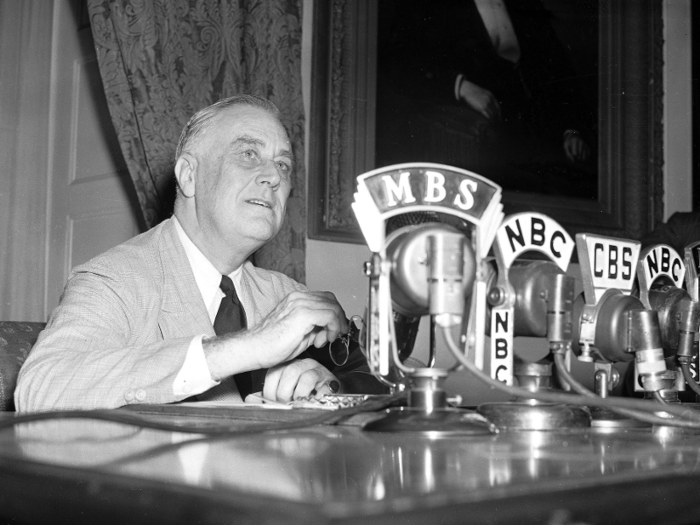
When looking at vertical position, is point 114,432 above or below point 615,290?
below

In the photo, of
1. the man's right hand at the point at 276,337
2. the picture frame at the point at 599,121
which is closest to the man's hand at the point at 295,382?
the man's right hand at the point at 276,337

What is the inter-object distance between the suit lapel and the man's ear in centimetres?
25

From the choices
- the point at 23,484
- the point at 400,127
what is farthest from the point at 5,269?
the point at 23,484

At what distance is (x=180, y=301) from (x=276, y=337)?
0.48 m

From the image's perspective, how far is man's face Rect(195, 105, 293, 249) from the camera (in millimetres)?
1912

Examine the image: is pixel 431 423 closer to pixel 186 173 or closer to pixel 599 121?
pixel 186 173

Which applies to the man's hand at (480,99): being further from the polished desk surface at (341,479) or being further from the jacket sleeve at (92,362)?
the polished desk surface at (341,479)

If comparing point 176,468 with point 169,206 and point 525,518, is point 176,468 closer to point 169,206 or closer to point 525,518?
point 525,518

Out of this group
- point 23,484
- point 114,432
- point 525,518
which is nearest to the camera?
point 525,518

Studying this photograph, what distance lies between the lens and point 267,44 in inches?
111

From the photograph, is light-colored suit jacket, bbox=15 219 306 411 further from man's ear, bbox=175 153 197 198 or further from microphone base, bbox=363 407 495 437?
microphone base, bbox=363 407 495 437

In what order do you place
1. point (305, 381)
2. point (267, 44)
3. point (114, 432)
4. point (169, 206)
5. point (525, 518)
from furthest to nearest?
1. point (267, 44)
2. point (169, 206)
3. point (305, 381)
4. point (114, 432)
5. point (525, 518)

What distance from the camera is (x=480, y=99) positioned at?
11.3 ft

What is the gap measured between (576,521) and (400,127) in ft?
8.97
